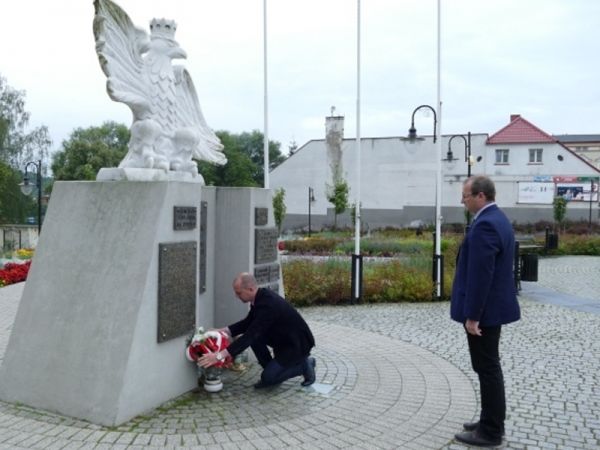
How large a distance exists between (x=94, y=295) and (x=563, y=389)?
492 centimetres

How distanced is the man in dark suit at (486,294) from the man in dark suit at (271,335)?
69.4 inches

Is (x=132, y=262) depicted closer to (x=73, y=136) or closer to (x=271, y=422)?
(x=271, y=422)

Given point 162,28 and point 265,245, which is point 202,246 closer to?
point 265,245

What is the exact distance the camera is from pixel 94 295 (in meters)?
5.16

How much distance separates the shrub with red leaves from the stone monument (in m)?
9.23

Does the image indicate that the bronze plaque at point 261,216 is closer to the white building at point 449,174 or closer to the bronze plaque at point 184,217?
the bronze plaque at point 184,217

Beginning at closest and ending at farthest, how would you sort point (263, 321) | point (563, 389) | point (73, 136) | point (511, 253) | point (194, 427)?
point (511, 253), point (194, 427), point (263, 321), point (563, 389), point (73, 136)

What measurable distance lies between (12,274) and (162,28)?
10909mm

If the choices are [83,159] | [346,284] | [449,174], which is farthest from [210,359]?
[83,159]

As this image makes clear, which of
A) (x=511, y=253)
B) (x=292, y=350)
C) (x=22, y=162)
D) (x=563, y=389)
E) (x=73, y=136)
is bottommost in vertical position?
(x=563, y=389)

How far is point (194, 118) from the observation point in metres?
6.79

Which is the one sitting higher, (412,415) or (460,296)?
(460,296)

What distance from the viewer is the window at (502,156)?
40.1 m

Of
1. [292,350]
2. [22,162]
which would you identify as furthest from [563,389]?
[22,162]
